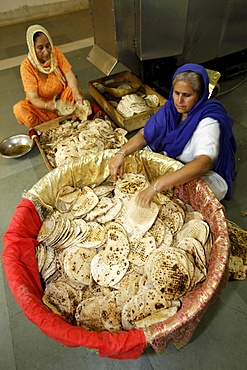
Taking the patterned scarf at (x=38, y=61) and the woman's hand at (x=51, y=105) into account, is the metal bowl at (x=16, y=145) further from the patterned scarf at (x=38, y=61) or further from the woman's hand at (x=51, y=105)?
the patterned scarf at (x=38, y=61)

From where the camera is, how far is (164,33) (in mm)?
2836

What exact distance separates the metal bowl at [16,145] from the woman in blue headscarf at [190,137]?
1651 mm

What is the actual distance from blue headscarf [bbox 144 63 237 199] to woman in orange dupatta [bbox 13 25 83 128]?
1507 mm

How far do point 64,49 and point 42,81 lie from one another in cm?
310

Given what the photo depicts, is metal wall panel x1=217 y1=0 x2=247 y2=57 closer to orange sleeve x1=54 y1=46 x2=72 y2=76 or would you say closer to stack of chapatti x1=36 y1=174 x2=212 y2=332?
orange sleeve x1=54 y1=46 x2=72 y2=76

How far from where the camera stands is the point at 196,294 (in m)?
1.27

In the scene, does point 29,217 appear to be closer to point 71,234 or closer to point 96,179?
point 71,234

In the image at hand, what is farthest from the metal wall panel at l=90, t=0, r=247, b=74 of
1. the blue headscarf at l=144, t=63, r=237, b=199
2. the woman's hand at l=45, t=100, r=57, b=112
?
the blue headscarf at l=144, t=63, r=237, b=199

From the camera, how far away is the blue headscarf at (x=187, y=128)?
1666 millimetres

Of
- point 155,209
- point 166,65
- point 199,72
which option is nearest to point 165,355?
point 155,209

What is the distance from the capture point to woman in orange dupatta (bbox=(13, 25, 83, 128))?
104 inches

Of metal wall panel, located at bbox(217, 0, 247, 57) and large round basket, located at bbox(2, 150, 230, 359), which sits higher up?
metal wall panel, located at bbox(217, 0, 247, 57)

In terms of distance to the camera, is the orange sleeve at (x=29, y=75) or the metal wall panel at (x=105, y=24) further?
the metal wall panel at (x=105, y=24)

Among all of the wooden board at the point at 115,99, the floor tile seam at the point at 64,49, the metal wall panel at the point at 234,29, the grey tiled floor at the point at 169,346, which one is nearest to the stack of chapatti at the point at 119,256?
the grey tiled floor at the point at 169,346
